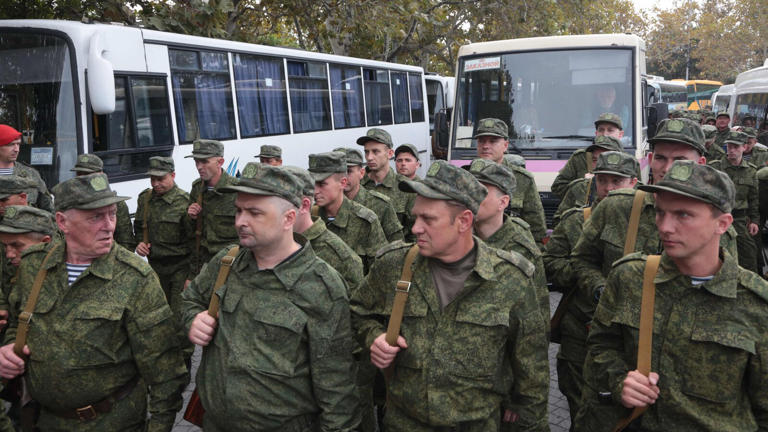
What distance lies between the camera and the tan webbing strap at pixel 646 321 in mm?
2701

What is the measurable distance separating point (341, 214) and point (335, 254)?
42.4 inches

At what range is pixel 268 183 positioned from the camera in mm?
3023

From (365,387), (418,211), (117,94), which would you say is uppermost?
(117,94)

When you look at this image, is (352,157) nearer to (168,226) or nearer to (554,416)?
(168,226)

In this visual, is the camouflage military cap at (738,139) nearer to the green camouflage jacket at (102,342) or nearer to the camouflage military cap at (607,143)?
the camouflage military cap at (607,143)

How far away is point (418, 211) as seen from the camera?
3.00 metres

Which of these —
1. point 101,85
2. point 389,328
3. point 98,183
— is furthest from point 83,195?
point 101,85

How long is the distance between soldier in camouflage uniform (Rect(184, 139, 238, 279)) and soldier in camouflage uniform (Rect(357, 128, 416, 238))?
1452 millimetres

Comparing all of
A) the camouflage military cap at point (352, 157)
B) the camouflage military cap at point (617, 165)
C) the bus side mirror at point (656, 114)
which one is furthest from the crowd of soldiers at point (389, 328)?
the bus side mirror at point (656, 114)

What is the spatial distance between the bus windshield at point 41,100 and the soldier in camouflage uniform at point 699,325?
631 centimetres

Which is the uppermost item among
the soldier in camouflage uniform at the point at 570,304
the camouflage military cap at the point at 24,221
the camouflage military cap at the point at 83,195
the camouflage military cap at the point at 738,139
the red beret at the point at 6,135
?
the red beret at the point at 6,135


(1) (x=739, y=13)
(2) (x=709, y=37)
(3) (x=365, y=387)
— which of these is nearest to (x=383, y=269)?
(3) (x=365, y=387)

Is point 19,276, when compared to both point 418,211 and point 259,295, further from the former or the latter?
point 418,211

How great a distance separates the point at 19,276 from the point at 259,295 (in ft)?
4.24
